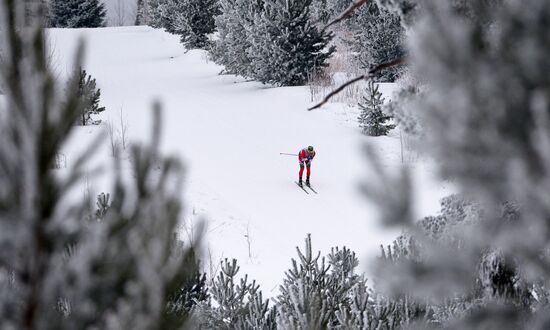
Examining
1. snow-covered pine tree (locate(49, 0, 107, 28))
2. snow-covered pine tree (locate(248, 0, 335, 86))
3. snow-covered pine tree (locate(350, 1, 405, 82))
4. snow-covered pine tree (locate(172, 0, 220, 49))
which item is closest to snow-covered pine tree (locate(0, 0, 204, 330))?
snow-covered pine tree (locate(248, 0, 335, 86))

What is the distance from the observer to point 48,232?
2.93ft

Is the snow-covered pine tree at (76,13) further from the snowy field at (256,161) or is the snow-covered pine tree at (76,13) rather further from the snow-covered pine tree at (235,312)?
the snow-covered pine tree at (235,312)

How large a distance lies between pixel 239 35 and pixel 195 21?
6.27 m

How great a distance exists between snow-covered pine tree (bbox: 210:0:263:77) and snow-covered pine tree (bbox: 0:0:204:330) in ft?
41.0

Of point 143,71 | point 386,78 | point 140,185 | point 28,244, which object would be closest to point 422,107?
point 140,185

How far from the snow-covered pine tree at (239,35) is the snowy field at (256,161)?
0.48 metres

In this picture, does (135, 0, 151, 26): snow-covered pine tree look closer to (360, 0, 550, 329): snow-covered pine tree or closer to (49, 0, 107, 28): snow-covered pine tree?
(49, 0, 107, 28): snow-covered pine tree

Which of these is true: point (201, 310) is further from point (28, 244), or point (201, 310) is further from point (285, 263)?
point (285, 263)

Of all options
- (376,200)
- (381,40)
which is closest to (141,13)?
(381,40)

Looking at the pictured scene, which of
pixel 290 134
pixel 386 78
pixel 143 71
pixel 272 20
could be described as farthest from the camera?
pixel 143 71

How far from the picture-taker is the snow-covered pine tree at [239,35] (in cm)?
1358

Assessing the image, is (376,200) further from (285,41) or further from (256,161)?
(285,41)

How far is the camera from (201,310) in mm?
2770

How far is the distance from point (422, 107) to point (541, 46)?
0.18 metres
